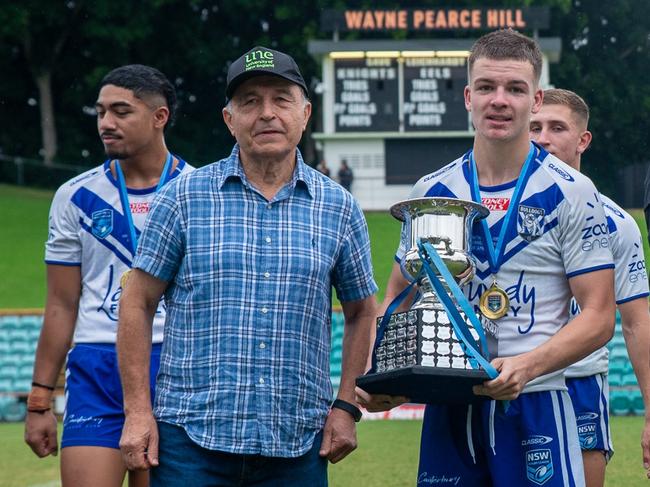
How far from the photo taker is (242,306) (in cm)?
400

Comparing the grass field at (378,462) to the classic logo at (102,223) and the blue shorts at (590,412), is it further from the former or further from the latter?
the classic logo at (102,223)

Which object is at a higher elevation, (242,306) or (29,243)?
(29,243)

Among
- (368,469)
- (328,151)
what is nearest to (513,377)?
(368,469)

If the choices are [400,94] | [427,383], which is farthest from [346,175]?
[427,383]

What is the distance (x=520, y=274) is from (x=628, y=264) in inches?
53.2

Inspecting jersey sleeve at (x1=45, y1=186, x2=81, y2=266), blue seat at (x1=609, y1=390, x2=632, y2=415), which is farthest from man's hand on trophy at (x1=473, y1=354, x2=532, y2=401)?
blue seat at (x1=609, y1=390, x2=632, y2=415)

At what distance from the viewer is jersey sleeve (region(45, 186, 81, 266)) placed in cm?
544

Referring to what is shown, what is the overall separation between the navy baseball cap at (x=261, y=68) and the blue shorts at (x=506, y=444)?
125 centimetres

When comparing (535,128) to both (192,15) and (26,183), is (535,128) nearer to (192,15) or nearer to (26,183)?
(26,183)

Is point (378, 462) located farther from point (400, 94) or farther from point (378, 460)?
point (400, 94)

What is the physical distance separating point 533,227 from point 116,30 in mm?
44604

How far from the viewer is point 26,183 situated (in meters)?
45.1

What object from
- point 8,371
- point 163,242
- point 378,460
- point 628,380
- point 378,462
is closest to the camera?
point 163,242

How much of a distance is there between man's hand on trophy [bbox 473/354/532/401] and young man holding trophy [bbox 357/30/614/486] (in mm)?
309
